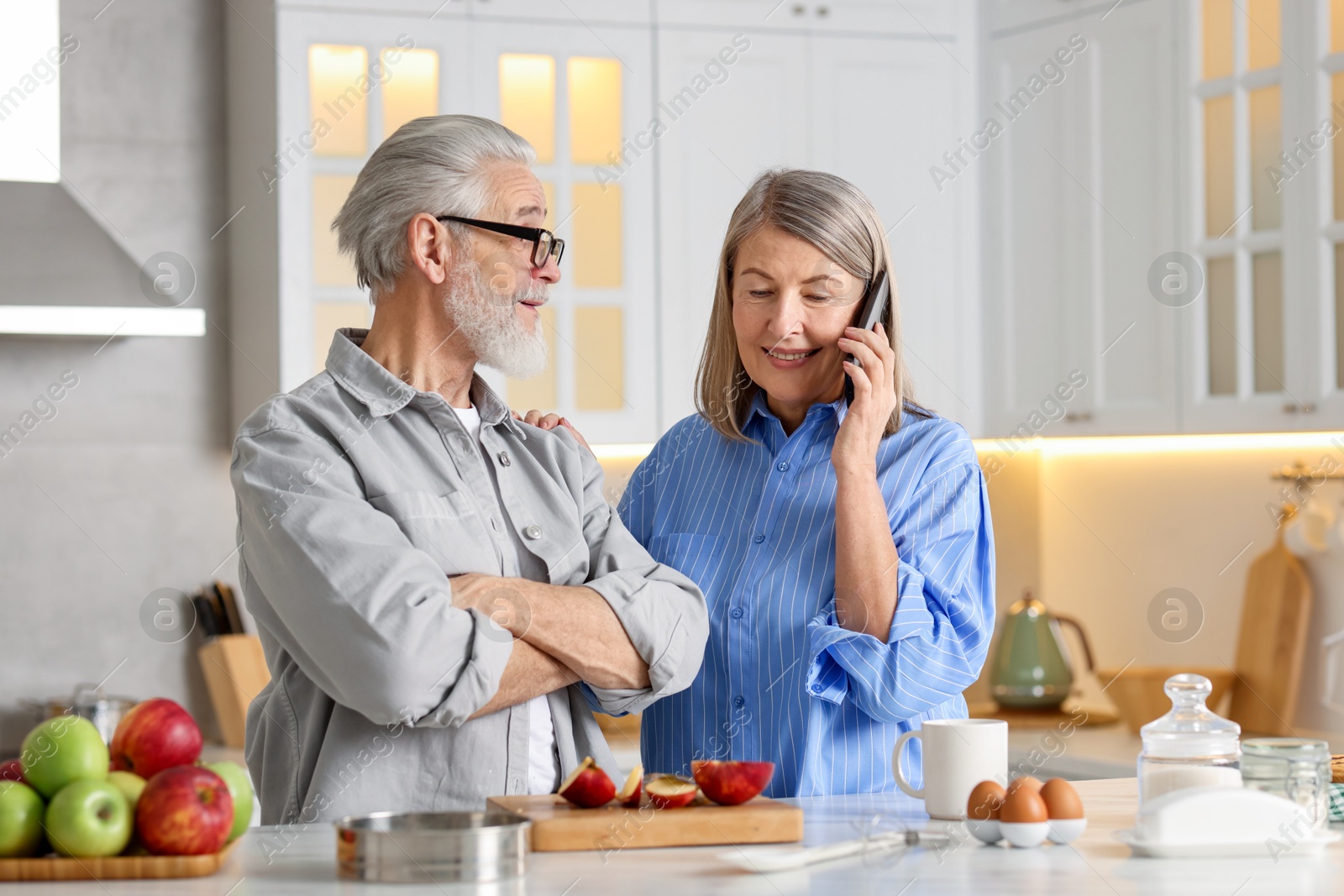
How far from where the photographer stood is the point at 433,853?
1007mm

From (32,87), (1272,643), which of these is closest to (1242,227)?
(1272,643)

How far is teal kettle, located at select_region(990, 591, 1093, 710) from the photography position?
3.19 meters

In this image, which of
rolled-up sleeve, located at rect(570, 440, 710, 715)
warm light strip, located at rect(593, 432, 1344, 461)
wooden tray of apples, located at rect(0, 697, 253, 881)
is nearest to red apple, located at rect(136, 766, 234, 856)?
wooden tray of apples, located at rect(0, 697, 253, 881)

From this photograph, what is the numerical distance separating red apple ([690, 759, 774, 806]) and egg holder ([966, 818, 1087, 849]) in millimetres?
177

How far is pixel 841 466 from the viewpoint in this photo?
1505mm

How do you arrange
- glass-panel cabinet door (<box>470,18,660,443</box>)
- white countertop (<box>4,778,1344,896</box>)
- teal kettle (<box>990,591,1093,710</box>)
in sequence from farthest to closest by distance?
teal kettle (<box>990,591,1093,710</box>), glass-panel cabinet door (<box>470,18,660,443</box>), white countertop (<box>4,778,1344,896</box>)

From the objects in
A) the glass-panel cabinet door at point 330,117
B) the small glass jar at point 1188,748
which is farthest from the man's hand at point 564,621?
the glass-panel cabinet door at point 330,117

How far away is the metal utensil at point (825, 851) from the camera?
1.04m

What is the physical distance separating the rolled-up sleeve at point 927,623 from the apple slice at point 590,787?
0.34 meters

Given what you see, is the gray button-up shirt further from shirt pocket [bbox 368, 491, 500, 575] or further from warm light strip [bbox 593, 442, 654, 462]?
warm light strip [bbox 593, 442, 654, 462]

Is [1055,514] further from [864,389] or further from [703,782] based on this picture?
[703,782]

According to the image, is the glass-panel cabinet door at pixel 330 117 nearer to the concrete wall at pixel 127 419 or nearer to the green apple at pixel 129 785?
the concrete wall at pixel 127 419

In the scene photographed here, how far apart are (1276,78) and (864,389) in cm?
164


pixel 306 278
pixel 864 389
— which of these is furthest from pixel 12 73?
pixel 864 389
